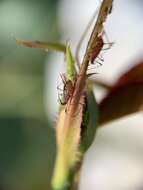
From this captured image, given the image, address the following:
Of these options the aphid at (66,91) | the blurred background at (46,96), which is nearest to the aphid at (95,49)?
the aphid at (66,91)

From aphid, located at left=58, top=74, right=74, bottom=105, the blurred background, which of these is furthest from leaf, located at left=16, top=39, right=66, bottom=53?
the blurred background

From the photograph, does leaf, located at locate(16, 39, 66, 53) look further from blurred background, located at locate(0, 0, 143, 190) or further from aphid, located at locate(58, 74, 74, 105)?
blurred background, located at locate(0, 0, 143, 190)

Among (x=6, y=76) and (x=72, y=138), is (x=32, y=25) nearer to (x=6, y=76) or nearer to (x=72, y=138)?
(x=6, y=76)

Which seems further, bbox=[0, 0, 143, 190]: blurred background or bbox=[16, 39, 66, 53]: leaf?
bbox=[0, 0, 143, 190]: blurred background

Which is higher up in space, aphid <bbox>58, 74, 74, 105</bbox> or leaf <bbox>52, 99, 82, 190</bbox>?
aphid <bbox>58, 74, 74, 105</bbox>

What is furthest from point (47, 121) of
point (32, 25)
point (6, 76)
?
point (32, 25)

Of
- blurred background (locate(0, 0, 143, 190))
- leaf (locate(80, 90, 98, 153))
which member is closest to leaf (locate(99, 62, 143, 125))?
leaf (locate(80, 90, 98, 153))

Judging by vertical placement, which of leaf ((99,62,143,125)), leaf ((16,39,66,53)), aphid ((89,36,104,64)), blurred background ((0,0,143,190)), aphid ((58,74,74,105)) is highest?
aphid ((89,36,104,64))
